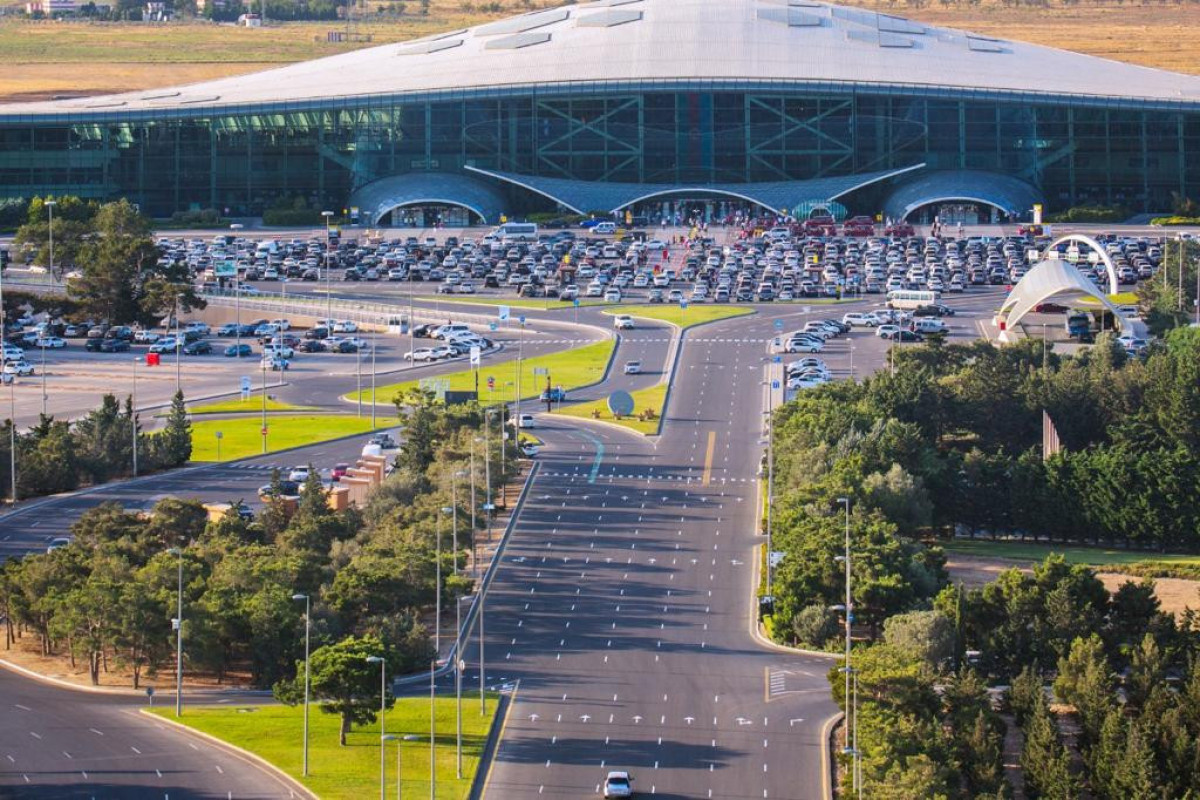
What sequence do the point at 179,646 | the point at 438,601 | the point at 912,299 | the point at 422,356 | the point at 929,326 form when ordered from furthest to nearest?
the point at 912,299 → the point at 929,326 → the point at 422,356 → the point at 438,601 → the point at 179,646

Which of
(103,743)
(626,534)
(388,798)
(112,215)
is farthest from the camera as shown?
(112,215)

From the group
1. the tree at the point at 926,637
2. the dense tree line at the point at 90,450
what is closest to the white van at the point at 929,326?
the dense tree line at the point at 90,450

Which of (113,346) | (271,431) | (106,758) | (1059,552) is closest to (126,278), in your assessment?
(113,346)

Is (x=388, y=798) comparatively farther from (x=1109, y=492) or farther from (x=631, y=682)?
(x=1109, y=492)

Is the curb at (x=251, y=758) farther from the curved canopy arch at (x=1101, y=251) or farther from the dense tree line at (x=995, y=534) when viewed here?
the curved canopy arch at (x=1101, y=251)

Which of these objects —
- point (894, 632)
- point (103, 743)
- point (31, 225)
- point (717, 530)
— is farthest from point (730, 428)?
point (31, 225)

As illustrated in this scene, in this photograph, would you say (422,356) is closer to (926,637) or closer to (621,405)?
(621,405)
